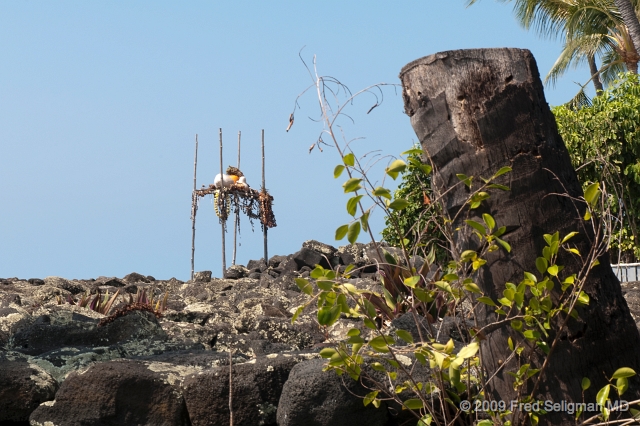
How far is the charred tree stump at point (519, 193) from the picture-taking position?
346cm

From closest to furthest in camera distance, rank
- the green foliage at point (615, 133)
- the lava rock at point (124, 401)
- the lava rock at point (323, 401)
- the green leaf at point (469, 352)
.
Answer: the green leaf at point (469, 352)
the lava rock at point (323, 401)
the lava rock at point (124, 401)
the green foliage at point (615, 133)

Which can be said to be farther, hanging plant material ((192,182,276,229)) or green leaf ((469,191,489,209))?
hanging plant material ((192,182,276,229))

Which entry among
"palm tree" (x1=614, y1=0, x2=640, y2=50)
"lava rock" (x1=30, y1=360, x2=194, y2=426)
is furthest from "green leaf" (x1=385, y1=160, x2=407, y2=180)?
"palm tree" (x1=614, y1=0, x2=640, y2=50)

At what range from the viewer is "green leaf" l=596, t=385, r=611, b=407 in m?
3.20

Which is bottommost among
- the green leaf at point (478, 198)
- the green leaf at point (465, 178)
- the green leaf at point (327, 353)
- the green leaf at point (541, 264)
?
the green leaf at point (327, 353)

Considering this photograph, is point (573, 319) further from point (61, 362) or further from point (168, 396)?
point (61, 362)

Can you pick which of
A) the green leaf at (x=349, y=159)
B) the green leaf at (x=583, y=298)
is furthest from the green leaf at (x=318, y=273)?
the green leaf at (x=583, y=298)

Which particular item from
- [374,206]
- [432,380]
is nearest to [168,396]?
[432,380]

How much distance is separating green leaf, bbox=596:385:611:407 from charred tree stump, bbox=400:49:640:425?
0.66 feet

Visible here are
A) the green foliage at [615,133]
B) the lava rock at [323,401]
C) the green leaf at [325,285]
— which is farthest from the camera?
the green foliage at [615,133]

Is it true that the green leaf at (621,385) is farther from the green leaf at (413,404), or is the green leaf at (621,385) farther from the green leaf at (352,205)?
the green leaf at (352,205)

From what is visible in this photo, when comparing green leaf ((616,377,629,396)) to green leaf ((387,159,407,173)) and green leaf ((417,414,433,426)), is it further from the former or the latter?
green leaf ((387,159,407,173))

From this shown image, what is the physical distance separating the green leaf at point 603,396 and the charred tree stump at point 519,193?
20 centimetres

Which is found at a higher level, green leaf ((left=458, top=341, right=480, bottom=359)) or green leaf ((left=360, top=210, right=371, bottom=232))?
green leaf ((left=360, top=210, right=371, bottom=232))
